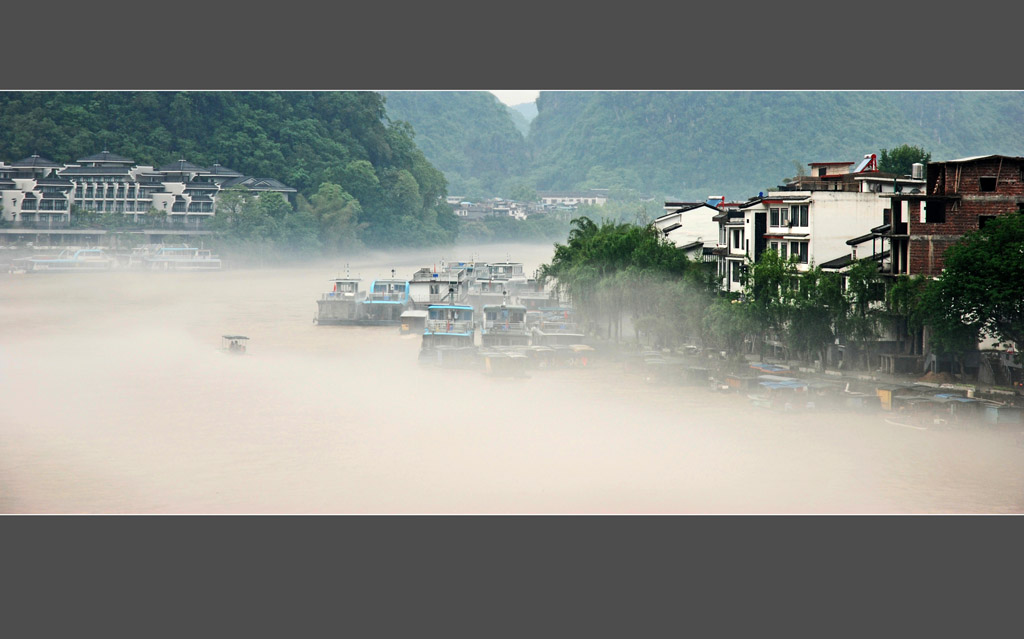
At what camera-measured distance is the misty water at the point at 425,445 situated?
26.0 feet

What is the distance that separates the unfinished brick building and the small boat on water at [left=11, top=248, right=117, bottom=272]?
21346 millimetres

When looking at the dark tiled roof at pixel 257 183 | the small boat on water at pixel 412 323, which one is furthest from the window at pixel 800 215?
the dark tiled roof at pixel 257 183

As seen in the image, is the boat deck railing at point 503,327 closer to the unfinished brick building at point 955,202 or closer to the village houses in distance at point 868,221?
the village houses in distance at point 868,221

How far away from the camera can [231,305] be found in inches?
848

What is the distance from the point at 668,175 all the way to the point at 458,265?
3787cm

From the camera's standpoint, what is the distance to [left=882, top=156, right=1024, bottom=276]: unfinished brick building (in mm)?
11867

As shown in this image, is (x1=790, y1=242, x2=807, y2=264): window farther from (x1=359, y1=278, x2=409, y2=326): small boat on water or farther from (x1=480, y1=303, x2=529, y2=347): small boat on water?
(x1=359, y1=278, x2=409, y2=326): small boat on water

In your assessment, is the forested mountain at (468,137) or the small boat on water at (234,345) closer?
the small boat on water at (234,345)

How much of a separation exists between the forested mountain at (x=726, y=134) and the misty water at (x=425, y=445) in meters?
31.8

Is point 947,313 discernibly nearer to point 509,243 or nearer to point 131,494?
point 131,494

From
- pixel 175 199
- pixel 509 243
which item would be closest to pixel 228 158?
pixel 175 199

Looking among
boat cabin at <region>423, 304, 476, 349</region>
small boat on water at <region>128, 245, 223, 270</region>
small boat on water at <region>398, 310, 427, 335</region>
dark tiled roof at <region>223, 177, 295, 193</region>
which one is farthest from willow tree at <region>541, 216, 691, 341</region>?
dark tiled roof at <region>223, 177, 295, 193</region>

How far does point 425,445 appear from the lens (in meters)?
9.42

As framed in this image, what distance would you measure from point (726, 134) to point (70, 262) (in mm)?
42732
